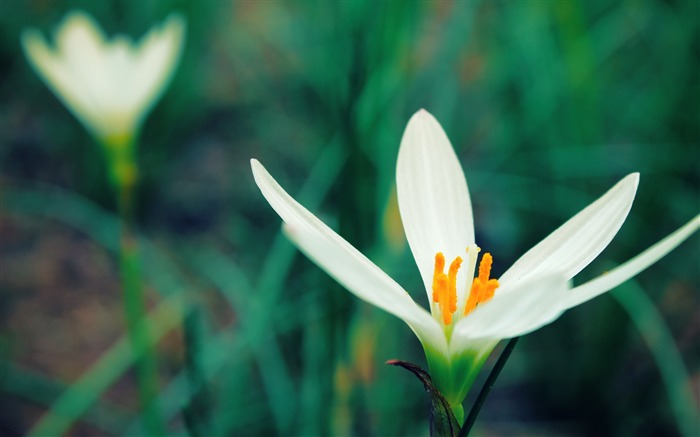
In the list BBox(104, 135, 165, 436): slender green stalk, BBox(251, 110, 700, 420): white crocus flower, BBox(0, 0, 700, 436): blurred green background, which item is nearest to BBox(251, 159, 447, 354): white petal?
BBox(251, 110, 700, 420): white crocus flower

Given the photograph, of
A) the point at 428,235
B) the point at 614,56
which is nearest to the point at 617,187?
the point at 428,235

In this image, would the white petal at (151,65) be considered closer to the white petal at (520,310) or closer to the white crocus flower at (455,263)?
the white crocus flower at (455,263)

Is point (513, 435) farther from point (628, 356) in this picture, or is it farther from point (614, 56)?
point (614, 56)

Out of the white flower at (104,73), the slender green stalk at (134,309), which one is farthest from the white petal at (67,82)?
the slender green stalk at (134,309)

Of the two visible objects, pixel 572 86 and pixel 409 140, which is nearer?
pixel 409 140

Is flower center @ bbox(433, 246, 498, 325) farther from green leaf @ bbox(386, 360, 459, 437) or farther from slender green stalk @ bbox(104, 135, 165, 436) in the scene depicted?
slender green stalk @ bbox(104, 135, 165, 436)
